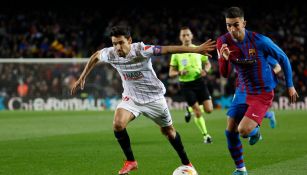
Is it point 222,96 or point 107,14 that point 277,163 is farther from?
point 107,14

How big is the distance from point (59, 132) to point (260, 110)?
1022 cm

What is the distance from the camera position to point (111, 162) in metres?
11.0

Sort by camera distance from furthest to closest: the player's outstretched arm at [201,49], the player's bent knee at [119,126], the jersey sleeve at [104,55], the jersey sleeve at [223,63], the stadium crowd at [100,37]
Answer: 1. the stadium crowd at [100,37]
2. the jersey sleeve at [104,55]
3. the player's bent knee at [119,126]
4. the jersey sleeve at [223,63]
5. the player's outstretched arm at [201,49]

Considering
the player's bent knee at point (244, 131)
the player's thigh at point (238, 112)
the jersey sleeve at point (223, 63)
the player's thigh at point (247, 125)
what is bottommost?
the player's bent knee at point (244, 131)

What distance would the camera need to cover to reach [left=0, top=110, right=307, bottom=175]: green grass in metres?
10.0

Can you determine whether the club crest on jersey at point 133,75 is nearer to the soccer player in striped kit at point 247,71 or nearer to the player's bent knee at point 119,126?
the player's bent knee at point 119,126

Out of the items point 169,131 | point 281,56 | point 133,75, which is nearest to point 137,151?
point 169,131

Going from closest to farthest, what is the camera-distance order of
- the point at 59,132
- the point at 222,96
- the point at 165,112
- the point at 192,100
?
1. the point at 165,112
2. the point at 192,100
3. the point at 59,132
4. the point at 222,96

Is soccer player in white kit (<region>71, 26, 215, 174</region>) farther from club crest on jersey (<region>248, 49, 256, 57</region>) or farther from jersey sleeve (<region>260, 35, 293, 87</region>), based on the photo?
jersey sleeve (<region>260, 35, 293, 87</region>)

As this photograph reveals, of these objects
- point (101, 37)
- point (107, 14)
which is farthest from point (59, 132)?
point (107, 14)

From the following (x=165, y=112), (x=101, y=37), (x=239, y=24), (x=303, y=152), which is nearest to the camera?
(x=239, y=24)

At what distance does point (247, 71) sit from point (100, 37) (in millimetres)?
29468

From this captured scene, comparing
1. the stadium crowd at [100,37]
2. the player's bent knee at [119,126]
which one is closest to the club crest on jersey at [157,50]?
the player's bent knee at [119,126]

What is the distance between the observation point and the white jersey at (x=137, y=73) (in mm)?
9336
